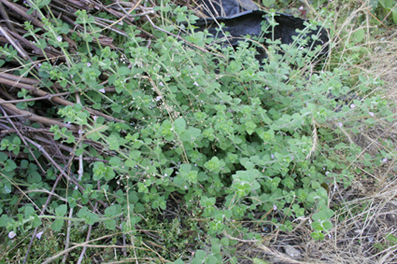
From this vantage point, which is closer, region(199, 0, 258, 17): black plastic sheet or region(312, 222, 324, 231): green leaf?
region(312, 222, 324, 231): green leaf

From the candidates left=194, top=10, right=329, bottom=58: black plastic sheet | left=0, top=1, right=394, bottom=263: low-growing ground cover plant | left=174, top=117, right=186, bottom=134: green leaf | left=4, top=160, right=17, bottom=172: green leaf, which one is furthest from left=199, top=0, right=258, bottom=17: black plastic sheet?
left=4, top=160, right=17, bottom=172: green leaf

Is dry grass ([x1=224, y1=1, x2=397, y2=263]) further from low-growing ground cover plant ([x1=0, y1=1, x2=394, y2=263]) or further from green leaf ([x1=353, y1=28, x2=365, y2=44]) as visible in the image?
green leaf ([x1=353, y1=28, x2=365, y2=44])

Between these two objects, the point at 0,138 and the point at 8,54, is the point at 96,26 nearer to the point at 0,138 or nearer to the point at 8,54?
the point at 8,54

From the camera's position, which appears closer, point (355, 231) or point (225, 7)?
point (355, 231)

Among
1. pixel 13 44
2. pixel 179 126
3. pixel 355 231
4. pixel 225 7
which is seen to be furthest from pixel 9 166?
pixel 225 7

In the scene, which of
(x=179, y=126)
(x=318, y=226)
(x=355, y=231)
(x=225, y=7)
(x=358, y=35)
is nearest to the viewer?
(x=318, y=226)

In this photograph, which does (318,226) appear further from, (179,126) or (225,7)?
(225,7)

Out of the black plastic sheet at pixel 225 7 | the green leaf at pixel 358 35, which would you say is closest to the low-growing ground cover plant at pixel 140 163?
the black plastic sheet at pixel 225 7

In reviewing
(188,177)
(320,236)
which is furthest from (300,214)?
(188,177)

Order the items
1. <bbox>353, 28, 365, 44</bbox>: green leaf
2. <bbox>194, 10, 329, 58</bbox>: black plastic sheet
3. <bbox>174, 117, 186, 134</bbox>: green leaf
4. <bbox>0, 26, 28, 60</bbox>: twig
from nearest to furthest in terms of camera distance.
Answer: <bbox>174, 117, 186, 134</bbox>: green leaf < <bbox>0, 26, 28, 60</bbox>: twig < <bbox>194, 10, 329, 58</bbox>: black plastic sheet < <bbox>353, 28, 365, 44</bbox>: green leaf

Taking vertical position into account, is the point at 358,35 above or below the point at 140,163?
above

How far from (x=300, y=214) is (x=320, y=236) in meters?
0.25

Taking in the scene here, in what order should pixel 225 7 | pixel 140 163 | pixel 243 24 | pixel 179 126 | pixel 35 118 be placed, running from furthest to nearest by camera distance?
pixel 225 7
pixel 243 24
pixel 35 118
pixel 140 163
pixel 179 126

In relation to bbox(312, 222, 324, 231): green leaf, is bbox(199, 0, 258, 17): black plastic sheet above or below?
above
